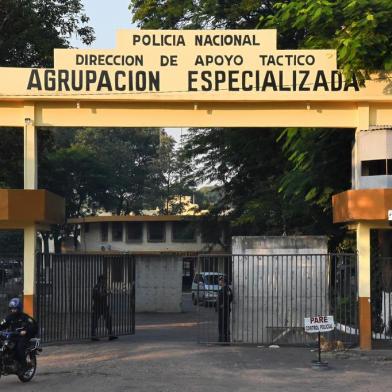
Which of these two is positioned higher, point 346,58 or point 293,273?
point 346,58

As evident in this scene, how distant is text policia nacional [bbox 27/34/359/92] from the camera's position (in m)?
17.9

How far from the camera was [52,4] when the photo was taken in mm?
28625

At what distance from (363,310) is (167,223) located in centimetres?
4243

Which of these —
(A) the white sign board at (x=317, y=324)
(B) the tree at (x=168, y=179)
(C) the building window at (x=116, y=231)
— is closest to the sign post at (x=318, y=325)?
(A) the white sign board at (x=317, y=324)

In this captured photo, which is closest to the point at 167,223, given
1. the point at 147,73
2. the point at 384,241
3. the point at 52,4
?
the point at 52,4

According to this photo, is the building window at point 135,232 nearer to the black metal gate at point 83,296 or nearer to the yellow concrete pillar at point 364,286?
the black metal gate at point 83,296

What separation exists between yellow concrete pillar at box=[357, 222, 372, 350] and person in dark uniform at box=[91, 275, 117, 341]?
6.25 metres

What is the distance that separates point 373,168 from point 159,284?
54.3 feet

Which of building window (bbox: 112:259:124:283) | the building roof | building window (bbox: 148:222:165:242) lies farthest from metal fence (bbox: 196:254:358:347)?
building window (bbox: 148:222:165:242)

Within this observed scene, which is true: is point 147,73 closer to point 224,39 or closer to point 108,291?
point 224,39

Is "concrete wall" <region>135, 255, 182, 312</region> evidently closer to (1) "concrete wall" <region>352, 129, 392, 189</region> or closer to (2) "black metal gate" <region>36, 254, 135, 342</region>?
(2) "black metal gate" <region>36, 254, 135, 342</region>

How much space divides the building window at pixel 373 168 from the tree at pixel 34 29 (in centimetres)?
1288

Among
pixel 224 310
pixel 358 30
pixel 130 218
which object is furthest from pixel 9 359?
pixel 130 218

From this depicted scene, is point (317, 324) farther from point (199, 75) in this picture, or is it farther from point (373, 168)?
point (199, 75)
